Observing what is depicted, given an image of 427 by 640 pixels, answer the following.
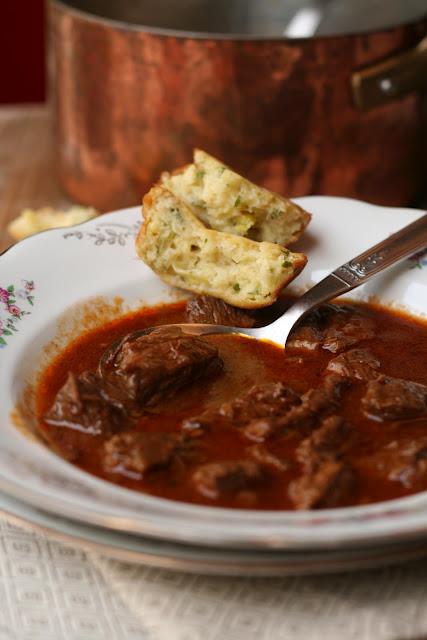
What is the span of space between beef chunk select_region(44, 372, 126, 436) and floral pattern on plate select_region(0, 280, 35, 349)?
0.41 meters

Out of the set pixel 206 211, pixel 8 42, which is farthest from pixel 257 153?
pixel 8 42

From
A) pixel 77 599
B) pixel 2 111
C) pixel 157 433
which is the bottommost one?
pixel 2 111

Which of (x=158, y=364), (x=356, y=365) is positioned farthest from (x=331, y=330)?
(x=158, y=364)

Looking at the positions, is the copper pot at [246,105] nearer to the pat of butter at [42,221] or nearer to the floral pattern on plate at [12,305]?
the pat of butter at [42,221]

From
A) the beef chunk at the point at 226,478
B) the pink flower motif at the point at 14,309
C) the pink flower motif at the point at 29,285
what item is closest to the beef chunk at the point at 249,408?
the beef chunk at the point at 226,478

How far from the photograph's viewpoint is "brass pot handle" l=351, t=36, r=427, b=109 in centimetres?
506

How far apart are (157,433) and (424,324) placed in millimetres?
1427

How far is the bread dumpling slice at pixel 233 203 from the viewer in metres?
4.09

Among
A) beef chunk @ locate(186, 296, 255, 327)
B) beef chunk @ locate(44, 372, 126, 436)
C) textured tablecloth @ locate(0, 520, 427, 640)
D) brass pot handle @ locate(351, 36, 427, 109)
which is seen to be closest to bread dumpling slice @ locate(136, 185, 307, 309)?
beef chunk @ locate(186, 296, 255, 327)

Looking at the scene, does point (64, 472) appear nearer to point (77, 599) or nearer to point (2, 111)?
point (77, 599)

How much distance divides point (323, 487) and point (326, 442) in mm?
273

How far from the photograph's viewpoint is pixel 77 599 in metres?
2.75

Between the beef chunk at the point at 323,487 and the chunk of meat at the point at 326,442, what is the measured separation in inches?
2.8

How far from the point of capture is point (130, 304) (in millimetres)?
3996
